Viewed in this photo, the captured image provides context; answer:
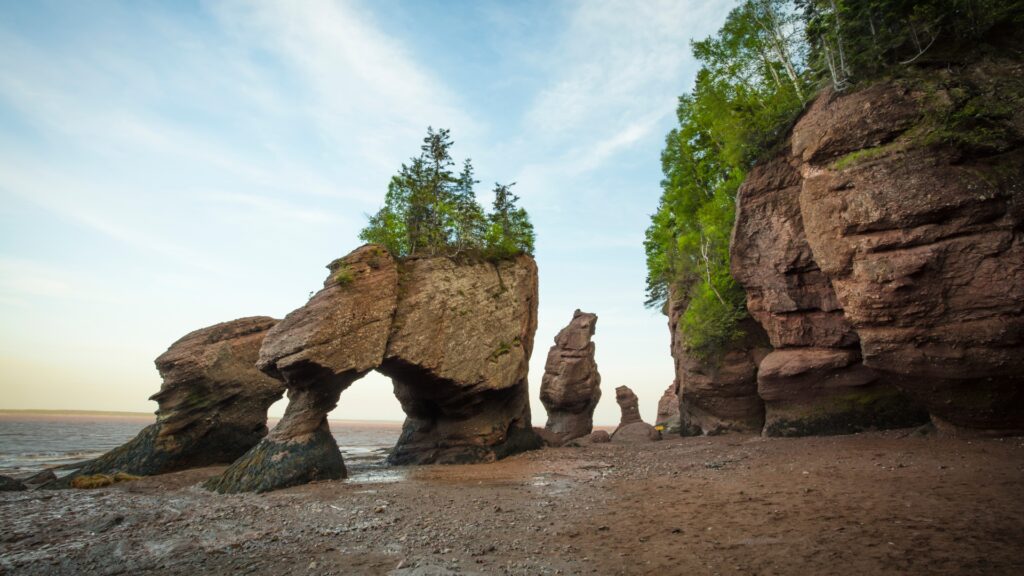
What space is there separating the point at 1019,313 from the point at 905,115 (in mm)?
6480

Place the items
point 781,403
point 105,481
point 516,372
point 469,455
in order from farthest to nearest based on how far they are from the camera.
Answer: point 516,372 < point 469,455 < point 781,403 < point 105,481

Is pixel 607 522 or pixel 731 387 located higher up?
pixel 731 387

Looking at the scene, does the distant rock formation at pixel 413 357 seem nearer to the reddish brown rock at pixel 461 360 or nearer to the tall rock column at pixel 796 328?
the reddish brown rock at pixel 461 360

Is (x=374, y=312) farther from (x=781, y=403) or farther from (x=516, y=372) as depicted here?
(x=781, y=403)

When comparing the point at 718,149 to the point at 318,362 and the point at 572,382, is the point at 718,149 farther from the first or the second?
the point at 318,362

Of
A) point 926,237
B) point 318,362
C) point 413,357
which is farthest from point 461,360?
point 926,237

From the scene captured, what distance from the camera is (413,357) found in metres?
21.3

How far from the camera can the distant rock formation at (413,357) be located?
57.6 feet

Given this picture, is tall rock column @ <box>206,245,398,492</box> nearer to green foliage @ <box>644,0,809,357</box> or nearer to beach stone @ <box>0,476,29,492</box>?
beach stone @ <box>0,476,29,492</box>

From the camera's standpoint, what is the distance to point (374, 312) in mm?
20266

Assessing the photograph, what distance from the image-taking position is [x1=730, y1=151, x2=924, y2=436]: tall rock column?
17.1m

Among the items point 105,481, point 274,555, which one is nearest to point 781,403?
point 274,555

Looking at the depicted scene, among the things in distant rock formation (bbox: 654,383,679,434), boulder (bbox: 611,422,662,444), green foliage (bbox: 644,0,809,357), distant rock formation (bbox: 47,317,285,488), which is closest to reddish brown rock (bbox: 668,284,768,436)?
green foliage (bbox: 644,0,809,357)

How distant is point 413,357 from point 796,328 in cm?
1653
